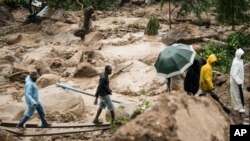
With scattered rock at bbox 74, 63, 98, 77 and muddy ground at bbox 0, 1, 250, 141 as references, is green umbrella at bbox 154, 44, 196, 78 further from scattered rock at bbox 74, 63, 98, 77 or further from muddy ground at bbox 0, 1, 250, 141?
scattered rock at bbox 74, 63, 98, 77

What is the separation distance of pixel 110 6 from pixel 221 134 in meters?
22.2

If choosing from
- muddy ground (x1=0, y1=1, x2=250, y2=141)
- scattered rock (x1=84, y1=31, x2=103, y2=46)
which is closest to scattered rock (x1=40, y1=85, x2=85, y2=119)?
muddy ground (x1=0, y1=1, x2=250, y2=141)

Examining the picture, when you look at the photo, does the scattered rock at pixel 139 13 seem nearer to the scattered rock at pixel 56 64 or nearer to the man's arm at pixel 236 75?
the scattered rock at pixel 56 64

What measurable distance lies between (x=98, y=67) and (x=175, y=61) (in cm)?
656

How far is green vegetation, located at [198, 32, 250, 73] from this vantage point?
14.4 meters

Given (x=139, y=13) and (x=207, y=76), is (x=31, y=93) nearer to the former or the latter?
(x=207, y=76)

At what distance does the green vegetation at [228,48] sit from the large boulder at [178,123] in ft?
24.2

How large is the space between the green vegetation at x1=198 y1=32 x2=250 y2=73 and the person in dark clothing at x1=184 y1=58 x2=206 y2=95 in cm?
501

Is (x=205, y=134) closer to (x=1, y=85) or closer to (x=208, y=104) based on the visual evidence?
(x=208, y=104)

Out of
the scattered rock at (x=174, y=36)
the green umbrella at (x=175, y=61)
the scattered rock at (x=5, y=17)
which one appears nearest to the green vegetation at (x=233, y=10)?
the scattered rock at (x=174, y=36)

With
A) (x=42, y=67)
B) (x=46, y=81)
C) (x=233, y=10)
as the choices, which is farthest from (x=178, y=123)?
(x=233, y=10)

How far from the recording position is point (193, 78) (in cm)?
914

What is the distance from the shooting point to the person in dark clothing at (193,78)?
9133 mm

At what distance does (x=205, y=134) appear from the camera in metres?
6.39
